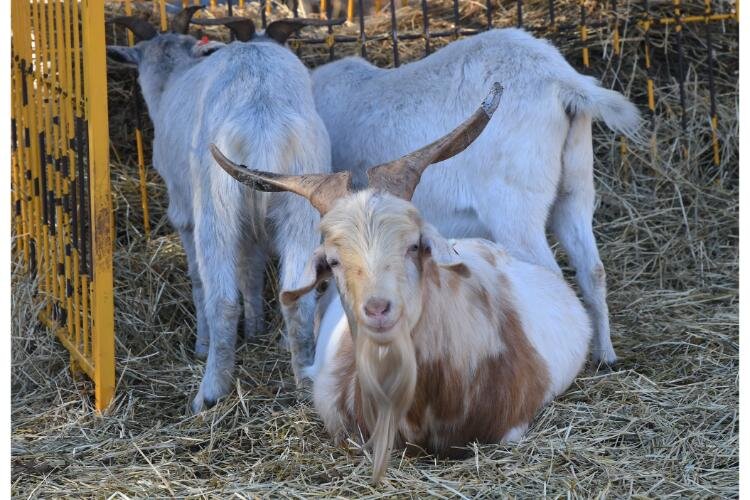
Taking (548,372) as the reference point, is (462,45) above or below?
above

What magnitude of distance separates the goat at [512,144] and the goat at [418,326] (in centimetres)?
42

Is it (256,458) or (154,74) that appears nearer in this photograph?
(256,458)

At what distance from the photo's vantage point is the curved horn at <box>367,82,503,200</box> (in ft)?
13.6

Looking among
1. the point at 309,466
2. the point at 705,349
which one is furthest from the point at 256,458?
the point at 705,349

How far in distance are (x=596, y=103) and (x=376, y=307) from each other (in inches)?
82.2

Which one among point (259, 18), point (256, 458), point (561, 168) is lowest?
point (256, 458)

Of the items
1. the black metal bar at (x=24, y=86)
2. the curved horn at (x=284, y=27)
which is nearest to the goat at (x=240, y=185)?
the curved horn at (x=284, y=27)

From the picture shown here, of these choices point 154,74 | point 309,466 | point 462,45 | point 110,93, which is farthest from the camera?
point 110,93

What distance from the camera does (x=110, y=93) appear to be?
728 centimetres

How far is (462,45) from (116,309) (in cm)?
235

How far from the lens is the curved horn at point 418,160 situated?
4156 mm

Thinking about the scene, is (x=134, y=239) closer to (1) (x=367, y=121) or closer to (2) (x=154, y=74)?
(2) (x=154, y=74)

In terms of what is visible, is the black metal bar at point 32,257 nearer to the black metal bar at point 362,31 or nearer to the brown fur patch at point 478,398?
the black metal bar at point 362,31

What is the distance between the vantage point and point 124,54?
249 inches
